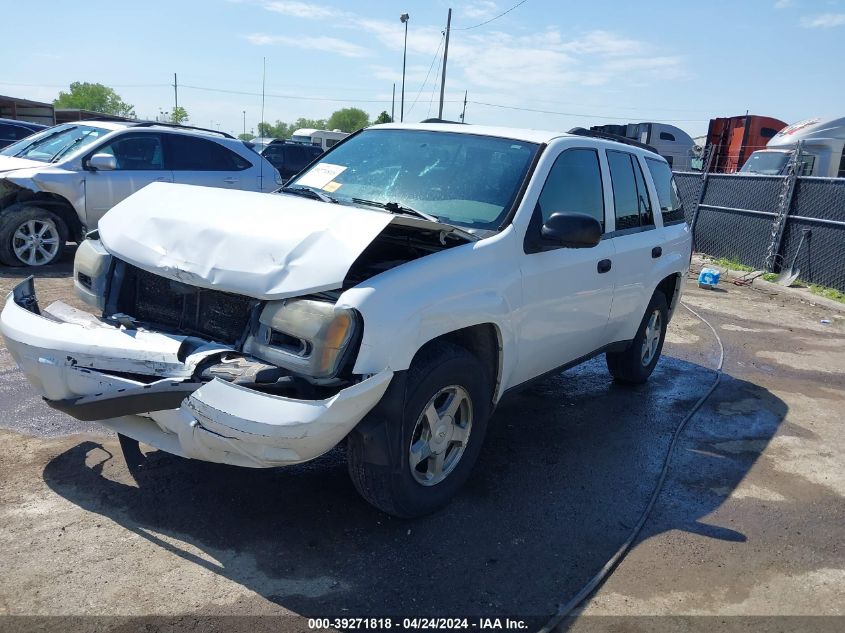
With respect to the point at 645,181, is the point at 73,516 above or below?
below

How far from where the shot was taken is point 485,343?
3742mm

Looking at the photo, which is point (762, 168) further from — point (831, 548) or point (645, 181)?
point (831, 548)

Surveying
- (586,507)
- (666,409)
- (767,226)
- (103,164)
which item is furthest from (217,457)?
(767,226)

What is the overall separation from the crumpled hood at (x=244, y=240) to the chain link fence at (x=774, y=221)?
407 inches

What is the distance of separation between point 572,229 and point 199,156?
7094 millimetres

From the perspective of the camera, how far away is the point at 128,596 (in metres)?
2.77

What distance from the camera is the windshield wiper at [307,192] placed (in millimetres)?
4203

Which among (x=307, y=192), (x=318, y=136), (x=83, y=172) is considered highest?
(x=318, y=136)

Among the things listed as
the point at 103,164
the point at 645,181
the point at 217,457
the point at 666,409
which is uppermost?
the point at 645,181

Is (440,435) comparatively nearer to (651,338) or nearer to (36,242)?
(651,338)

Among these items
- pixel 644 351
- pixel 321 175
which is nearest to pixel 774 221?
pixel 644 351

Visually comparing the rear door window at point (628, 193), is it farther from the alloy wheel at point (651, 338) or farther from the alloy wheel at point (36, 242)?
the alloy wheel at point (36, 242)

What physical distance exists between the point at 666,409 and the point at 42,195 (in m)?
7.34

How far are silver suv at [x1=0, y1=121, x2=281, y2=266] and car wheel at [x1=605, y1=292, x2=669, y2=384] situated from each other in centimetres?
605
